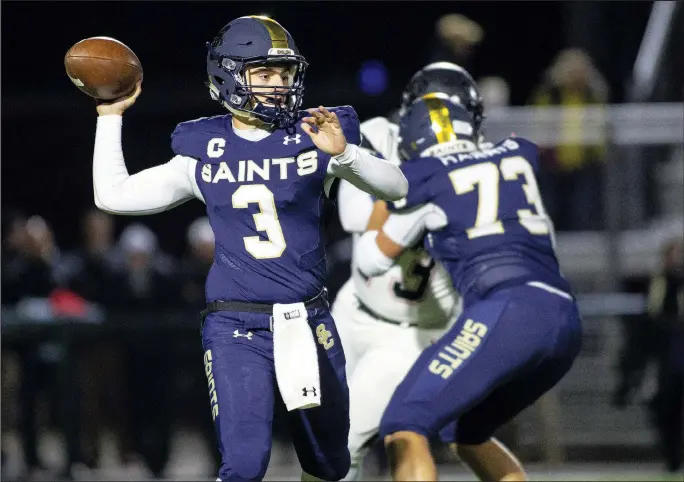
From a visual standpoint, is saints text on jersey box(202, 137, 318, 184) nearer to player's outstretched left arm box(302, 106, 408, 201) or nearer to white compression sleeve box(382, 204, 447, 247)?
player's outstretched left arm box(302, 106, 408, 201)

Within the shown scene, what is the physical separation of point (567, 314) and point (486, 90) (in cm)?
484

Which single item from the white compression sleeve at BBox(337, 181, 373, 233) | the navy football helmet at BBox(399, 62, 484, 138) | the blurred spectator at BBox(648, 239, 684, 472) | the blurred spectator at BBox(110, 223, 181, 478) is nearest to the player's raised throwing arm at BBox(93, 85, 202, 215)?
the white compression sleeve at BBox(337, 181, 373, 233)

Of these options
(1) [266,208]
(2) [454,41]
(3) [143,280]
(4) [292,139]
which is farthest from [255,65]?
(3) [143,280]

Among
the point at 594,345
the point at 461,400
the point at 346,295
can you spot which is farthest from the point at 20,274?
the point at 461,400

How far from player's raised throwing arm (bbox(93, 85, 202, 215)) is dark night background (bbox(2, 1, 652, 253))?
633 centimetres

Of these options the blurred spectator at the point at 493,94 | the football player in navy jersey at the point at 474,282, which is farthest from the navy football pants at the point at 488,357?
the blurred spectator at the point at 493,94

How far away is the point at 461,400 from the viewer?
4.20m

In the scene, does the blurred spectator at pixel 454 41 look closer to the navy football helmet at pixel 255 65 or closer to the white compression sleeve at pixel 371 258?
the white compression sleeve at pixel 371 258

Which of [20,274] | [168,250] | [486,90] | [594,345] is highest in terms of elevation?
[486,90]

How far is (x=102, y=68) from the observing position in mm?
4078

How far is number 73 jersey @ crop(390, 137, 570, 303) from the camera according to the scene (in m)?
4.50

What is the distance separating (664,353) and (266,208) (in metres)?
4.71

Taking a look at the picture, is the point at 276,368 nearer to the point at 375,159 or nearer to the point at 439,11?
the point at 375,159

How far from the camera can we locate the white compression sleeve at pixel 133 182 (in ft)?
13.2
